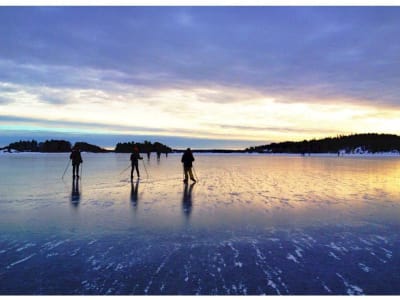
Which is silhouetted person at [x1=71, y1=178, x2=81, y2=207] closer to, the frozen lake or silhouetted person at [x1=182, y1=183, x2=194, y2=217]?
the frozen lake

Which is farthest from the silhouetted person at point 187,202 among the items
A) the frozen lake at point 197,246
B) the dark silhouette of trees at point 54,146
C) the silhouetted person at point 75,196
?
the dark silhouette of trees at point 54,146

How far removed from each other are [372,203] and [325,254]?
18.3ft

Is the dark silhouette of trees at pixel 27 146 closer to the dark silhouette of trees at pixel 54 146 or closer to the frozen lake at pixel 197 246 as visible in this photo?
the dark silhouette of trees at pixel 54 146

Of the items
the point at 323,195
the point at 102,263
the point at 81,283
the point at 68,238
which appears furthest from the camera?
the point at 323,195

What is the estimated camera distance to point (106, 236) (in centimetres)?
596

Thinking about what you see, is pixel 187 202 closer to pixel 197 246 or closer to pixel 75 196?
pixel 75 196

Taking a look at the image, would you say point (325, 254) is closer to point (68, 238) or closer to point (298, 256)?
point (298, 256)

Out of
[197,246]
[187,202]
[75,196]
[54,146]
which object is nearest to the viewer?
[197,246]

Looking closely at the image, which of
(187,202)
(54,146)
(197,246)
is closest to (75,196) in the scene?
(187,202)

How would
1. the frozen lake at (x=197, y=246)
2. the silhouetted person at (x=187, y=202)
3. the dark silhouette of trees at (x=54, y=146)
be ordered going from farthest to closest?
the dark silhouette of trees at (x=54, y=146) → the silhouetted person at (x=187, y=202) → the frozen lake at (x=197, y=246)

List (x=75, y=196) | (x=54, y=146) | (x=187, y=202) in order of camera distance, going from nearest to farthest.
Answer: (x=187, y=202) < (x=75, y=196) < (x=54, y=146)

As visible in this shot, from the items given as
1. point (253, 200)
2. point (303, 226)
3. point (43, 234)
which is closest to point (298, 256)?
point (303, 226)

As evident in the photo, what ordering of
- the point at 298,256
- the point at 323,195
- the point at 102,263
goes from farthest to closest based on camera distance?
the point at 323,195
the point at 298,256
the point at 102,263

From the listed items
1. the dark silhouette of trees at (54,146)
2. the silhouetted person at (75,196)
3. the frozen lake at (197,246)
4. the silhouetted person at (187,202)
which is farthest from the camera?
the dark silhouette of trees at (54,146)
